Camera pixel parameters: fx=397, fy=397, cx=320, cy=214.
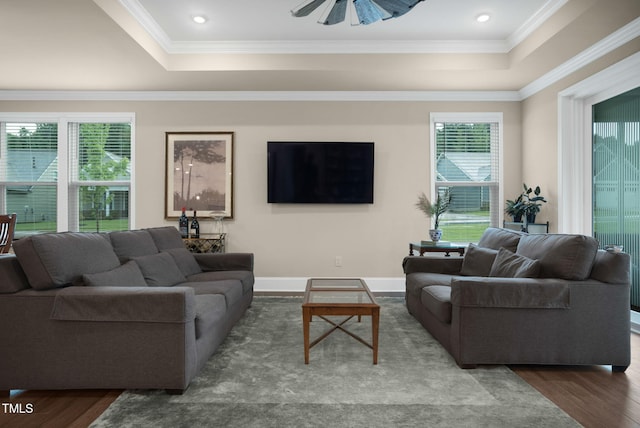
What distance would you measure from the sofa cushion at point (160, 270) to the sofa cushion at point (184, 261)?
0.39ft

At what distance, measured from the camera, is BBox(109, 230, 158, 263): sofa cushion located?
124 inches

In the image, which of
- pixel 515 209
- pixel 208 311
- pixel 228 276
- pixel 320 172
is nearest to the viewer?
pixel 208 311

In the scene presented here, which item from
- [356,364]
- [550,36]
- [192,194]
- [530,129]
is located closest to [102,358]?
[356,364]

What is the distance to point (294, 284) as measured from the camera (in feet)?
17.5

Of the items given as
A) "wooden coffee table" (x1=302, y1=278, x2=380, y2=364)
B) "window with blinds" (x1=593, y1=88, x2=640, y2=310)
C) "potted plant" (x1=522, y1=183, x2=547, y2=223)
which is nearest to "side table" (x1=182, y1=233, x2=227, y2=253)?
"wooden coffee table" (x1=302, y1=278, x2=380, y2=364)

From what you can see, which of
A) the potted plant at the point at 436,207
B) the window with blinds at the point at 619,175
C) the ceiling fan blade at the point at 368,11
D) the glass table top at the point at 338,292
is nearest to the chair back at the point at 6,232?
the glass table top at the point at 338,292

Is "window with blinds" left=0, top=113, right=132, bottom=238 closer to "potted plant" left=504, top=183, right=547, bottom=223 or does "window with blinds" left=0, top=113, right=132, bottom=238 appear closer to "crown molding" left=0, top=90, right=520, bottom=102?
"crown molding" left=0, top=90, right=520, bottom=102

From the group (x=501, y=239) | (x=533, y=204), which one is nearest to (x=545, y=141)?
(x=533, y=204)

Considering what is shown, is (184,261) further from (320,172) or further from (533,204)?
(533,204)

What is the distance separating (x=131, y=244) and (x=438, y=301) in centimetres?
248

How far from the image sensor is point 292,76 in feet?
15.3

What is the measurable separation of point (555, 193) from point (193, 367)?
14.0 ft

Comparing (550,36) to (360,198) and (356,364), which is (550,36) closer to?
(360,198)

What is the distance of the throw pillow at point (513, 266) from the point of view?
2.79m
